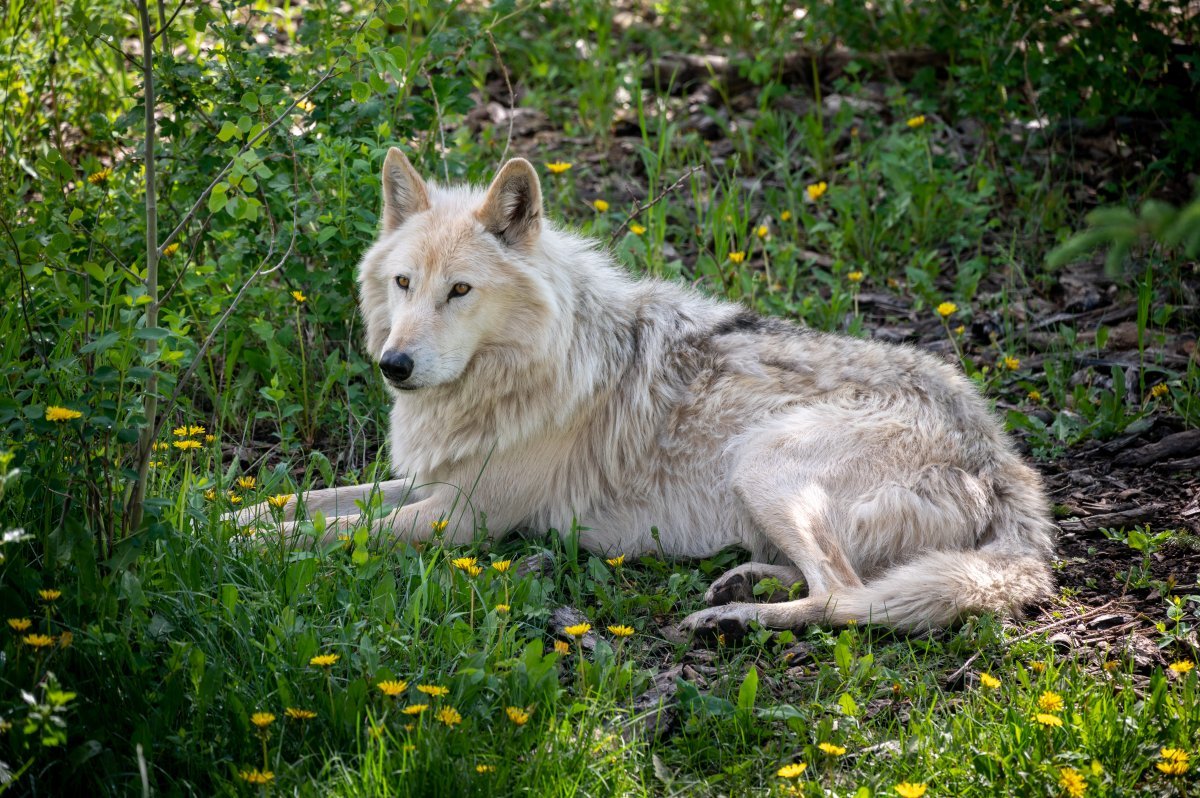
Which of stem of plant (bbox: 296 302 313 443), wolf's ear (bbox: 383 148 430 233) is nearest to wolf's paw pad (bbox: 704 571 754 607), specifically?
wolf's ear (bbox: 383 148 430 233)

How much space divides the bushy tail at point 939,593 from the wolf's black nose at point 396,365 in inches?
67.9

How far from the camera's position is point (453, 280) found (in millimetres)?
4125

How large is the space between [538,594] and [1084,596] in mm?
→ 2070

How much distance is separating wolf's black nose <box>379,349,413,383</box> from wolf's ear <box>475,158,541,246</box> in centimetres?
68

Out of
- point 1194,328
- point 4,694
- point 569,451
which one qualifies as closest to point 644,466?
point 569,451

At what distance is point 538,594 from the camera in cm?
373

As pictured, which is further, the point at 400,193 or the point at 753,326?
the point at 753,326

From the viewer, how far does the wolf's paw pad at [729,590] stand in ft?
12.8

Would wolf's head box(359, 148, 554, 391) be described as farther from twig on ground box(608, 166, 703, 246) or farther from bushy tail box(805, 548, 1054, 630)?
bushy tail box(805, 548, 1054, 630)

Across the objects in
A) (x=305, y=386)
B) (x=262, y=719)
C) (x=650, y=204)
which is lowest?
(x=262, y=719)

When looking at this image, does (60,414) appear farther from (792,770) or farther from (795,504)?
(795,504)

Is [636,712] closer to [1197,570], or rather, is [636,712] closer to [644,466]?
[644,466]

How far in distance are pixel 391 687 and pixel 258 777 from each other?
15.9 inches

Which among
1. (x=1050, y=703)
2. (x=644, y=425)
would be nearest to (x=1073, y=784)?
(x=1050, y=703)
